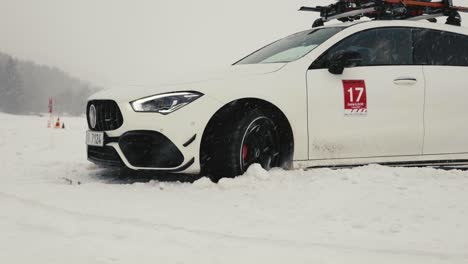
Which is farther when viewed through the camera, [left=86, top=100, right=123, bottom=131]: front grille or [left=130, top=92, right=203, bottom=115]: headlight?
[left=86, top=100, right=123, bottom=131]: front grille

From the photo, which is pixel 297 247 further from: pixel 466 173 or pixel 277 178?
pixel 466 173

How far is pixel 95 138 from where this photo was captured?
4.57 m

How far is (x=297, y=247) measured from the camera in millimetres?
2623

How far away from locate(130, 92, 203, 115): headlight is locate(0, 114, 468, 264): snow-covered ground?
2.09 feet

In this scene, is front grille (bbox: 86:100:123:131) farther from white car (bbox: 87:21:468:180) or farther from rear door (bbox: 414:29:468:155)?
rear door (bbox: 414:29:468:155)

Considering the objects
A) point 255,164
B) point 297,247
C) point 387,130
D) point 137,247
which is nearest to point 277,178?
point 255,164

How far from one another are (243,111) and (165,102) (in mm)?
672

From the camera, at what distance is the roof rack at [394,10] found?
5836mm

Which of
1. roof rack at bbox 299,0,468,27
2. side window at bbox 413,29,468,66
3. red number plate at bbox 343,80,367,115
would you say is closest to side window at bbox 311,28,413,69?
side window at bbox 413,29,468,66

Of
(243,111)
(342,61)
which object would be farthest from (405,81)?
(243,111)

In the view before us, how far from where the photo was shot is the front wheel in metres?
4.20

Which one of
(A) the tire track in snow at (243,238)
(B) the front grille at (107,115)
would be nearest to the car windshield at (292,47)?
(B) the front grille at (107,115)

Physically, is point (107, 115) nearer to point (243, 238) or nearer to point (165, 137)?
point (165, 137)

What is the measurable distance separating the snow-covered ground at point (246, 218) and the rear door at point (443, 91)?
0.47m
